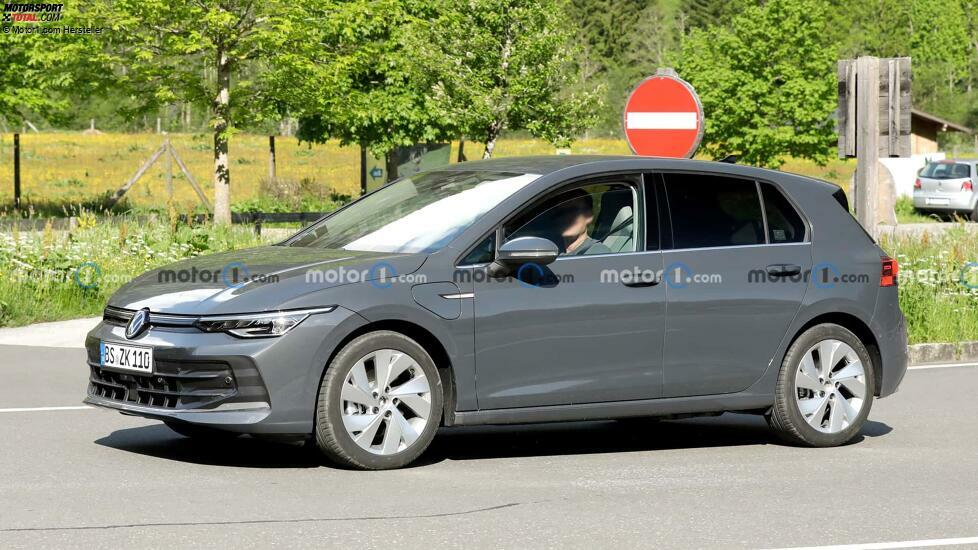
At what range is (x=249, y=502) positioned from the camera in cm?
636

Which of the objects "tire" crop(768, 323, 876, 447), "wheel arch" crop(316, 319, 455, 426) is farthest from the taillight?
"wheel arch" crop(316, 319, 455, 426)

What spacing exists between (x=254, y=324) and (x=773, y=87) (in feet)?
151

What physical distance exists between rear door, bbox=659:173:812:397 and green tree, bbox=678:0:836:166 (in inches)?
1643

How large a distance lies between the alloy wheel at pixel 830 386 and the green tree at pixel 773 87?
136 ft

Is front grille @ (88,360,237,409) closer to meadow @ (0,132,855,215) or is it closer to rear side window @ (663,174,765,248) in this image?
rear side window @ (663,174,765,248)

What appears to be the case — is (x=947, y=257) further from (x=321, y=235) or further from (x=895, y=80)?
(x=321, y=235)

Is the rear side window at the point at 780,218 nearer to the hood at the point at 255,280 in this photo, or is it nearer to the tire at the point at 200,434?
the hood at the point at 255,280

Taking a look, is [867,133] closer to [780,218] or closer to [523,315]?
[780,218]

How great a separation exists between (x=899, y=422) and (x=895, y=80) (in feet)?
20.6

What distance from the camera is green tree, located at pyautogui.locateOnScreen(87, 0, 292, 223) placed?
2508 centimetres

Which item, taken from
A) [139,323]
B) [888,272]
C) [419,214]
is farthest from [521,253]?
[888,272]

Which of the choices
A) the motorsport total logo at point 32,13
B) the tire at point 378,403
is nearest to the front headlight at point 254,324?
the tire at point 378,403

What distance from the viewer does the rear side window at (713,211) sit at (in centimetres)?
809

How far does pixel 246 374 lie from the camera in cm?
682
